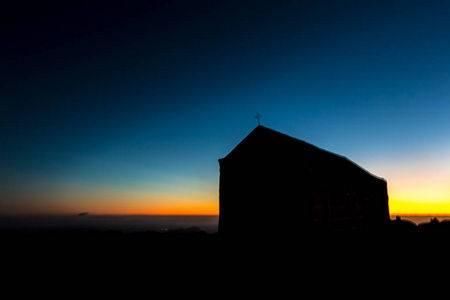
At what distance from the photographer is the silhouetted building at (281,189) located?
14.7 meters

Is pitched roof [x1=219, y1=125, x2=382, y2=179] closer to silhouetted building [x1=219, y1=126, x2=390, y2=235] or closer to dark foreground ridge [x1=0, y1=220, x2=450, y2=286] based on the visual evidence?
silhouetted building [x1=219, y1=126, x2=390, y2=235]

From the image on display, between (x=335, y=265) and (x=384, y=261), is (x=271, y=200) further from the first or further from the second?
(x=384, y=261)

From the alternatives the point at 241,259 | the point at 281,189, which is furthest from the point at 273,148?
the point at 241,259

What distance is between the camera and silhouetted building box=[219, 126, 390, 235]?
580 inches

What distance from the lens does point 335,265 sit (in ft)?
38.6

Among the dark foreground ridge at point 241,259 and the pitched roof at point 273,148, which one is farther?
the pitched roof at point 273,148

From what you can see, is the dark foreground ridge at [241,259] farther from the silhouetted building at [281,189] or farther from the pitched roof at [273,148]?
the pitched roof at [273,148]

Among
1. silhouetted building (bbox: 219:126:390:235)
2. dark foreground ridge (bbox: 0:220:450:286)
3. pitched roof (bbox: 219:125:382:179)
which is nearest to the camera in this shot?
dark foreground ridge (bbox: 0:220:450:286)

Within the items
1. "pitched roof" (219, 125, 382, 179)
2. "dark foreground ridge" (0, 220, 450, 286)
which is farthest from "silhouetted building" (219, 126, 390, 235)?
"dark foreground ridge" (0, 220, 450, 286)


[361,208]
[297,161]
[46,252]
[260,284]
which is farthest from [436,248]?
[46,252]

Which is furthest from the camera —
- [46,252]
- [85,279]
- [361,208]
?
[361,208]

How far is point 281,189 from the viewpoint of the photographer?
15141mm

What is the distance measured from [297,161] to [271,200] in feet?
10.4

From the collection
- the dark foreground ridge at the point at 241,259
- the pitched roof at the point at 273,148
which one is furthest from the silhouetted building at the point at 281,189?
the dark foreground ridge at the point at 241,259
